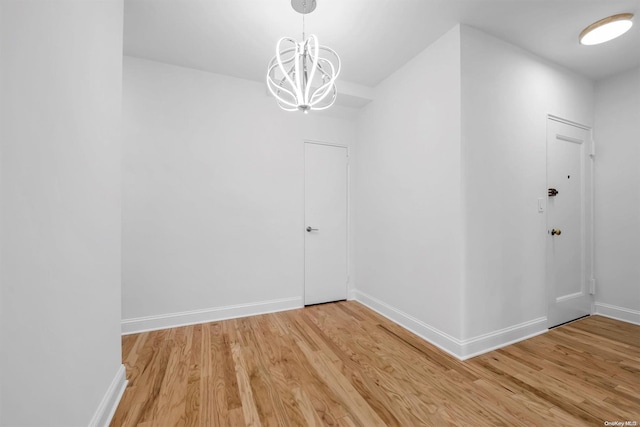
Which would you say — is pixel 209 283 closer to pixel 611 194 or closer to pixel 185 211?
pixel 185 211

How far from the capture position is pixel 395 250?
2857 mm

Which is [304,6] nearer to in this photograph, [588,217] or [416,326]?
[416,326]

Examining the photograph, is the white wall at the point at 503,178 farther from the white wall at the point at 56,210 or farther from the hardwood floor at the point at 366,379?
the white wall at the point at 56,210

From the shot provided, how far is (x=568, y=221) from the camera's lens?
110 inches

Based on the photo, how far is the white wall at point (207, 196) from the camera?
8.56 ft

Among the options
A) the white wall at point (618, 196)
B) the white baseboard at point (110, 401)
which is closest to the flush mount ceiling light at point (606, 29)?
the white wall at point (618, 196)

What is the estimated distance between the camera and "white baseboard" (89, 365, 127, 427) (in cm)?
131

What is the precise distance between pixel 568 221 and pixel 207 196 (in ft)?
13.7

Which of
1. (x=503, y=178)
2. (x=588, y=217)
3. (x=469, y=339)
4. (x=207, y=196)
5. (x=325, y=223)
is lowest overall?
(x=469, y=339)

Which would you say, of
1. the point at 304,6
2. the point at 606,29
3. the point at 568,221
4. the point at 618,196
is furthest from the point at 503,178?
the point at 304,6

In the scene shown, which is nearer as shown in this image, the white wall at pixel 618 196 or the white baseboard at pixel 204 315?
the white baseboard at pixel 204 315

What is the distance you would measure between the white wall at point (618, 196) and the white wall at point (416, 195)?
7.85ft

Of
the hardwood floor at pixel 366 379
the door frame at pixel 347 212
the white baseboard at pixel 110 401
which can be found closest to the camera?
the white baseboard at pixel 110 401

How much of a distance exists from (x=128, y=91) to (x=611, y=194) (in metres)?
5.63
